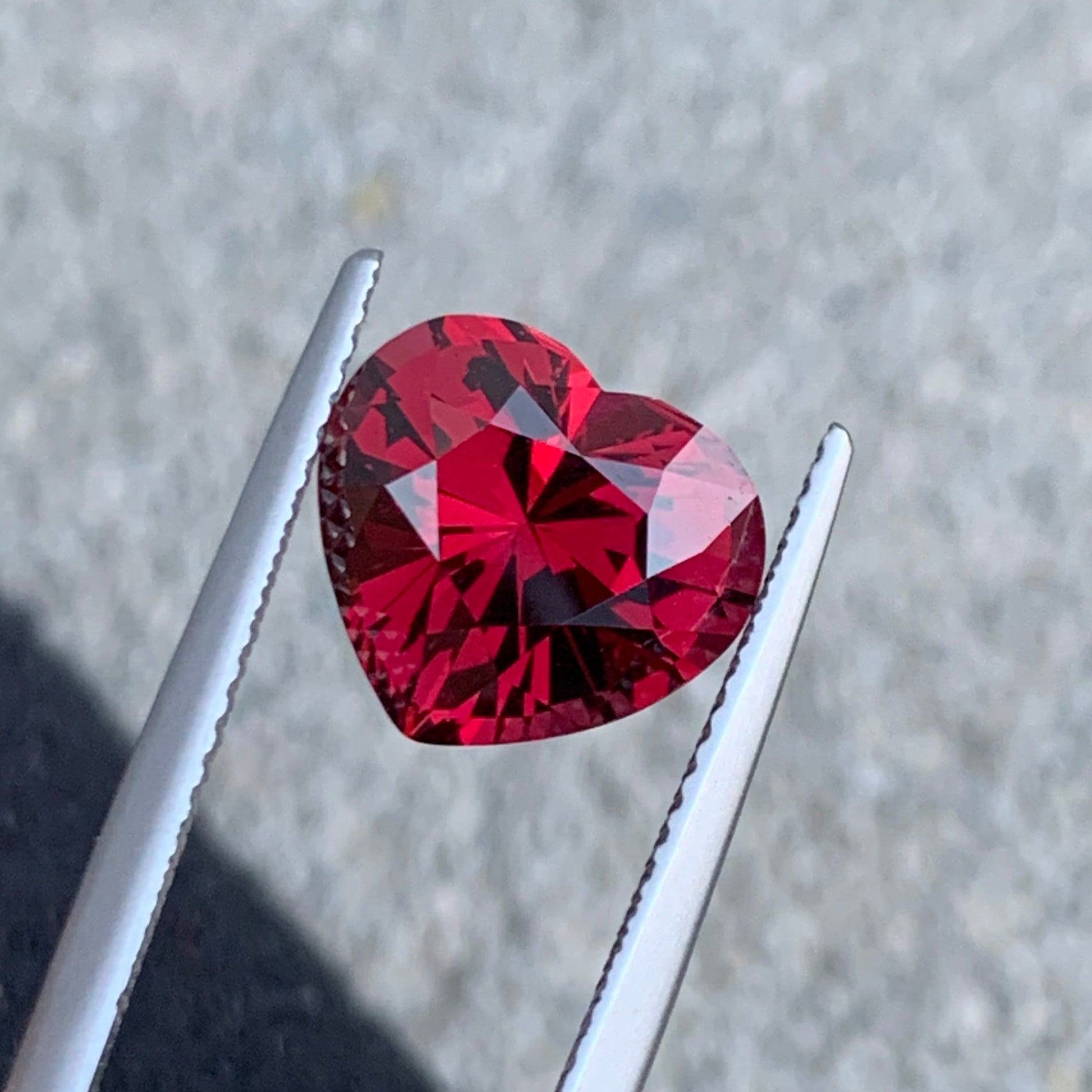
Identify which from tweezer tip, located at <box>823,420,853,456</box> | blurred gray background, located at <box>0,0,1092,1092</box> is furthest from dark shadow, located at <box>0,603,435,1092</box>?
tweezer tip, located at <box>823,420,853,456</box>

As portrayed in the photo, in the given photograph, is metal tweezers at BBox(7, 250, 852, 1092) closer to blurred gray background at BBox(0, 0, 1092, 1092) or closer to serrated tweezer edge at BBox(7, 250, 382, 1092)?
serrated tweezer edge at BBox(7, 250, 382, 1092)

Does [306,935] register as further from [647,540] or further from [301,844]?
[647,540]

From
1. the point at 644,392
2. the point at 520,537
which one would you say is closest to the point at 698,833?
the point at 520,537

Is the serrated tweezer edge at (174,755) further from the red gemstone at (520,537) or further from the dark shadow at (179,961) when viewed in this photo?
the dark shadow at (179,961)

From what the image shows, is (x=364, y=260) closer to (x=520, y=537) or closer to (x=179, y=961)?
(x=520, y=537)

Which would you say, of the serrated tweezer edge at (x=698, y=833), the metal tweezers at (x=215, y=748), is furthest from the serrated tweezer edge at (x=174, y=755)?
the serrated tweezer edge at (x=698, y=833)

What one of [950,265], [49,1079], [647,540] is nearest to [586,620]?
[647,540]

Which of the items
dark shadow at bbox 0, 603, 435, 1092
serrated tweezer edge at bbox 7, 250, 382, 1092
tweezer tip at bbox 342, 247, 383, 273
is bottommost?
dark shadow at bbox 0, 603, 435, 1092

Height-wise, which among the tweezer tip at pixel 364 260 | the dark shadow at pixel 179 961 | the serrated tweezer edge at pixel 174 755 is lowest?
the dark shadow at pixel 179 961
